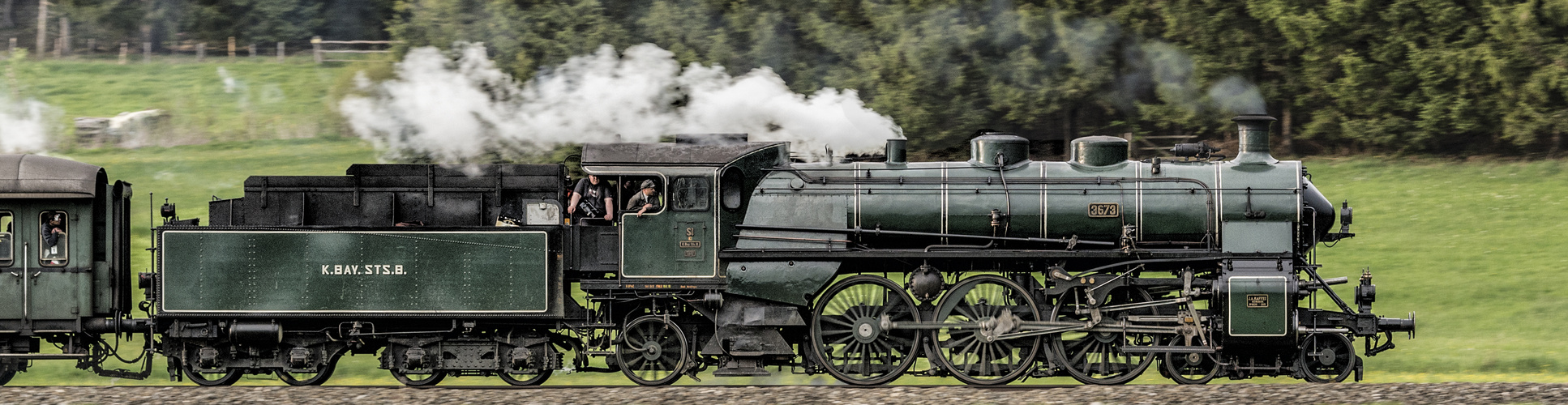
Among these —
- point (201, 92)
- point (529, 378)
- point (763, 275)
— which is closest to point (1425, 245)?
point (763, 275)

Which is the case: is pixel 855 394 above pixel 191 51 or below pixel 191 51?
below

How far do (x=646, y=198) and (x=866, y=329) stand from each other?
2490mm

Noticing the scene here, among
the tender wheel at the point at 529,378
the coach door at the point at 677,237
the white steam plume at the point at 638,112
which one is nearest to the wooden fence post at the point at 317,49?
the white steam plume at the point at 638,112

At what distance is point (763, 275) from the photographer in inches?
559

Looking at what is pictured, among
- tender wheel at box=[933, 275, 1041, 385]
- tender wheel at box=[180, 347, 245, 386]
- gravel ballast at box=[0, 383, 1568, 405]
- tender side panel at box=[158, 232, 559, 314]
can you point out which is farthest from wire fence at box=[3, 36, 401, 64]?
tender wheel at box=[933, 275, 1041, 385]

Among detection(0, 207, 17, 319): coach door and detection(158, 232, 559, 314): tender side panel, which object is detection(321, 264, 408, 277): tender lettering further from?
detection(0, 207, 17, 319): coach door

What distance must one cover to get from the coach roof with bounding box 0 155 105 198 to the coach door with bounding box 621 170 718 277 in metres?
5.38

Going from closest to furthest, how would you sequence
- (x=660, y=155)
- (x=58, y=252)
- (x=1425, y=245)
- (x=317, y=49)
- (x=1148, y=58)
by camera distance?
(x=660, y=155), (x=58, y=252), (x=1425, y=245), (x=1148, y=58), (x=317, y=49)

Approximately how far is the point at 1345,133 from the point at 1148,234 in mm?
19140

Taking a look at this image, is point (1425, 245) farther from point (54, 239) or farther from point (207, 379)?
point (54, 239)

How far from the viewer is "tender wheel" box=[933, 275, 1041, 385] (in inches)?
560

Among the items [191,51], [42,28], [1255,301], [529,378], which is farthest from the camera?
[42,28]

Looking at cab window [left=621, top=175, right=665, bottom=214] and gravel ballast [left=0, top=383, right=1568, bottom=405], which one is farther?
cab window [left=621, top=175, right=665, bottom=214]

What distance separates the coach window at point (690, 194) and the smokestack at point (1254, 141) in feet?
17.2
